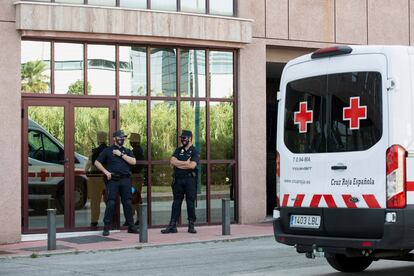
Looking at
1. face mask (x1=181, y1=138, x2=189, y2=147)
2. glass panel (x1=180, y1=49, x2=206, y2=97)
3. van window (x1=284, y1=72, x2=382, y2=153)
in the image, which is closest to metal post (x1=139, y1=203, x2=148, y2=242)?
face mask (x1=181, y1=138, x2=189, y2=147)

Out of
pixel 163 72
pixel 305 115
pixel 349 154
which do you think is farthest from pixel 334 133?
pixel 163 72

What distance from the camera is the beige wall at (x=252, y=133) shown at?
1672 centimetres

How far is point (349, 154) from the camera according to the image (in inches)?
322

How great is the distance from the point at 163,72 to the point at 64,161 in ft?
9.13

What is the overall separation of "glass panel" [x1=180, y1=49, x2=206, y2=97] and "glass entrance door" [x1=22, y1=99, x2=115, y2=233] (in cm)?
169

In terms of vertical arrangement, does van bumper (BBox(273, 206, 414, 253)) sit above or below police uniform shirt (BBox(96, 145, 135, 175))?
below

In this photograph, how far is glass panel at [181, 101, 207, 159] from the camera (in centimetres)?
1628

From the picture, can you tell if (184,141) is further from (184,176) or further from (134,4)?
(134,4)

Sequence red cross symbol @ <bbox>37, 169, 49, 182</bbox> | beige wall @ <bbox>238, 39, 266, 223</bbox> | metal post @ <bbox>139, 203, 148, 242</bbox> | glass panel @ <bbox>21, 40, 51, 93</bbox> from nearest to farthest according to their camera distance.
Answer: metal post @ <bbox>139, 203, 148, 242</bbox> < glass panel @ <bbox>21, 40, 51, 93</bbox> < red cross symbol @ <bbox>37, 169, 49, 182</bbox> < beige wall @ <bbox>238, 39, 266, 223</bbox>

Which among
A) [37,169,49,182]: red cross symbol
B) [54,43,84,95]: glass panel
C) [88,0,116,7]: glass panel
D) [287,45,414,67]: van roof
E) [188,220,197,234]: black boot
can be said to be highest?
[88,0,116,7]: glass panel

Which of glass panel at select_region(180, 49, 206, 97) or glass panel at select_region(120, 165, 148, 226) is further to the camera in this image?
glass panel at select_region(180, 49, 206, 97)

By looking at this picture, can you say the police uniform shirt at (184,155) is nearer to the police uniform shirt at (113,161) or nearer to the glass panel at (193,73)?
the police uniform shirt at (113,161)

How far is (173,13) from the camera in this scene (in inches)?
617

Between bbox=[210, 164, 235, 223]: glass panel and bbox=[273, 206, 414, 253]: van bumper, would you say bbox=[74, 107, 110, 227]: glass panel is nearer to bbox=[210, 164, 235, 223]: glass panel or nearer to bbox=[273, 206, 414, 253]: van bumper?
bbox=[210, 164, 235, 223]: glass panel
